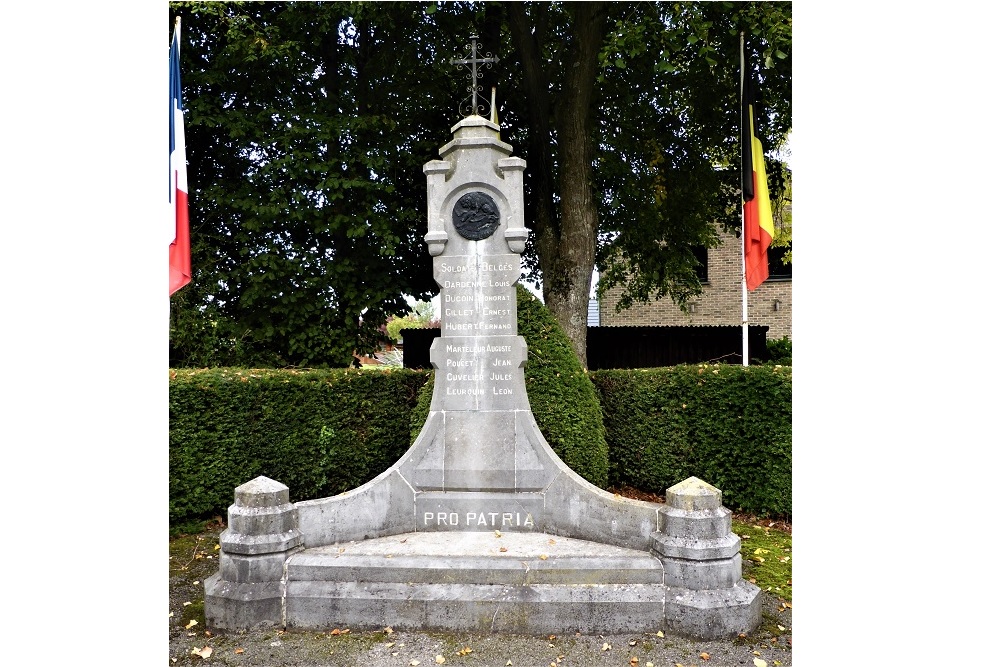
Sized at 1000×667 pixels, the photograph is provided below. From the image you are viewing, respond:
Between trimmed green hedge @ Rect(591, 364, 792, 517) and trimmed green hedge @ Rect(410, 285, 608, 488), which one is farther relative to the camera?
trimmed green hedge @ Rect(591, 364, 792, 517)

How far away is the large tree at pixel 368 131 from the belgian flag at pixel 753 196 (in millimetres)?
2014

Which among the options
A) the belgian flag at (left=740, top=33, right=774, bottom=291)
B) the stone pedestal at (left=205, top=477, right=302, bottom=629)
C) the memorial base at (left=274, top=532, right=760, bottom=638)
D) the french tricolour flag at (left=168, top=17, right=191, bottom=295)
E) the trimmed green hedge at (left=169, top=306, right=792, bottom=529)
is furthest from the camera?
the belgian flag at (left=740, top=33, right=774, bottom=291)

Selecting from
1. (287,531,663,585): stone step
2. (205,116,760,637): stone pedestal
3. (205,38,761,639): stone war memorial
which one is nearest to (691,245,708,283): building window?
(205,38,761,639): stone war memorial

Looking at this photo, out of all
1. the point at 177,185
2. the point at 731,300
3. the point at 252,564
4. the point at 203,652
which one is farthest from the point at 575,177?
the point at 731,300

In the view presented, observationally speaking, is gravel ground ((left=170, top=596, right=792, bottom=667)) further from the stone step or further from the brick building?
the brick building

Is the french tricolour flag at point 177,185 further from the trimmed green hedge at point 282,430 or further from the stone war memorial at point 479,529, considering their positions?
the stone war memorial at point 479,529

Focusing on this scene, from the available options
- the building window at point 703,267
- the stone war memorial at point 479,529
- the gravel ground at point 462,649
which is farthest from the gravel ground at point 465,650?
the building window at point 703,267

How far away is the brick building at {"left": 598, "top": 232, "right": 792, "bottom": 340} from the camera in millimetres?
20125

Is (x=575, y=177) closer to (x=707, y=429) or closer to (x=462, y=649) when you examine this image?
(x=707, y=429)

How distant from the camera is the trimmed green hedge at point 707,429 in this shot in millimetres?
6828

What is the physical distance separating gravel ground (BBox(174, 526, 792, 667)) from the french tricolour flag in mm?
3177

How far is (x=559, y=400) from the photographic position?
648cm

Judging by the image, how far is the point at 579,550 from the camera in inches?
187

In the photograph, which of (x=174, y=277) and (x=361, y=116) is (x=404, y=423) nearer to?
(x=174, y=277)
